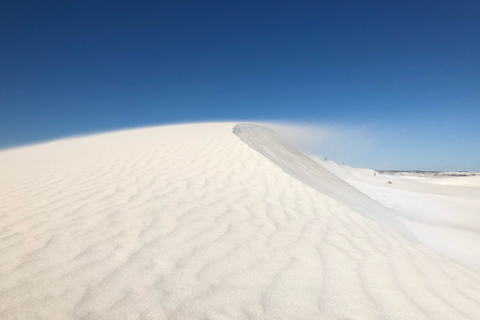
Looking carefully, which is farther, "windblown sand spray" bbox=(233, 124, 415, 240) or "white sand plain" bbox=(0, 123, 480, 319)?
"windblown sand spray" bbox=(233, 124, 415, 240)

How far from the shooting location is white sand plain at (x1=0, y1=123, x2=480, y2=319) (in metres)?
1.73

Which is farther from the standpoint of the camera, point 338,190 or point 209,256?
point 338,190

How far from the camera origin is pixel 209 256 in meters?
2.28

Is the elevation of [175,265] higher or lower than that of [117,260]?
lower

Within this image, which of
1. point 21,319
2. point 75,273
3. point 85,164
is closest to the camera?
point 21,319

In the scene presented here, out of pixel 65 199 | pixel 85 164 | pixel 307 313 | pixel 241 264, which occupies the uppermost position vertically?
pixel 85 164

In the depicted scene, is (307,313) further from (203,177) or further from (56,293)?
(203,177)

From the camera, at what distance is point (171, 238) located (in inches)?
101

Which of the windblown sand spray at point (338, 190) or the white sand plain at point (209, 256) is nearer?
the white sand plain at point (209, 256)

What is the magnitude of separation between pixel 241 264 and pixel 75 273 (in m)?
1.21

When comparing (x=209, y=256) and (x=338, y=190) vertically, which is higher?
(x=338, y=190)

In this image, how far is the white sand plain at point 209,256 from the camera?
67.9 inches

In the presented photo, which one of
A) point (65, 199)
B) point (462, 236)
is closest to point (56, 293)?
point (65, 199)

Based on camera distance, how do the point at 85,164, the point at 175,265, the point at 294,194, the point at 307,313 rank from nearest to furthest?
1. the point at 307,313
2. the point at 175,265
3. the point at 294,194
4. the point at 85,164
